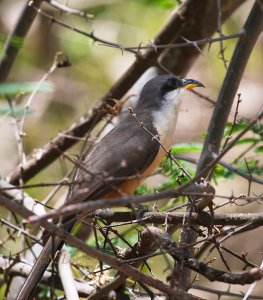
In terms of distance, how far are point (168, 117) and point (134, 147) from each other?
0.68 metres

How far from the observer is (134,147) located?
495cm

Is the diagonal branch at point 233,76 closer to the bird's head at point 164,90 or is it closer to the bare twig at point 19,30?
the bird's head at point 164,90

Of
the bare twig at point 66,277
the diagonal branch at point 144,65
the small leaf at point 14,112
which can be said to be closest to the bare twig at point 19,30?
the diagonal branch at point 144,65

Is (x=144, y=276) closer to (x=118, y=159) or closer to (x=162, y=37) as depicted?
(x=118, y=159)

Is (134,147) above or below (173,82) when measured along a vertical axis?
below

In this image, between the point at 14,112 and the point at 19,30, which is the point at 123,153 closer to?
the point at 14,112

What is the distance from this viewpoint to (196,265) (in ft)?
9.89

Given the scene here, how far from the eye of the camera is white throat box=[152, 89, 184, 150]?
5.27 m

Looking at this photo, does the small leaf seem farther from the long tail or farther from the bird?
the long tail

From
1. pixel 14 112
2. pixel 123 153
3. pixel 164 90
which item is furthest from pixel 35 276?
pixel 164 90

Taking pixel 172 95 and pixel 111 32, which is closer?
pixel 172 95

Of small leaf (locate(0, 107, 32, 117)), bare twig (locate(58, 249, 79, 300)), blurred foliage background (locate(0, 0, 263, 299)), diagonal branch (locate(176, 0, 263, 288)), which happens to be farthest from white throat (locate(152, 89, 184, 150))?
blurred foliage background (locate(0, 0, 263, 299))

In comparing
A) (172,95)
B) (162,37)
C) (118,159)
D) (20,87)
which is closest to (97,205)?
(20,87)

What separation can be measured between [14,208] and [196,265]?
85 cm
